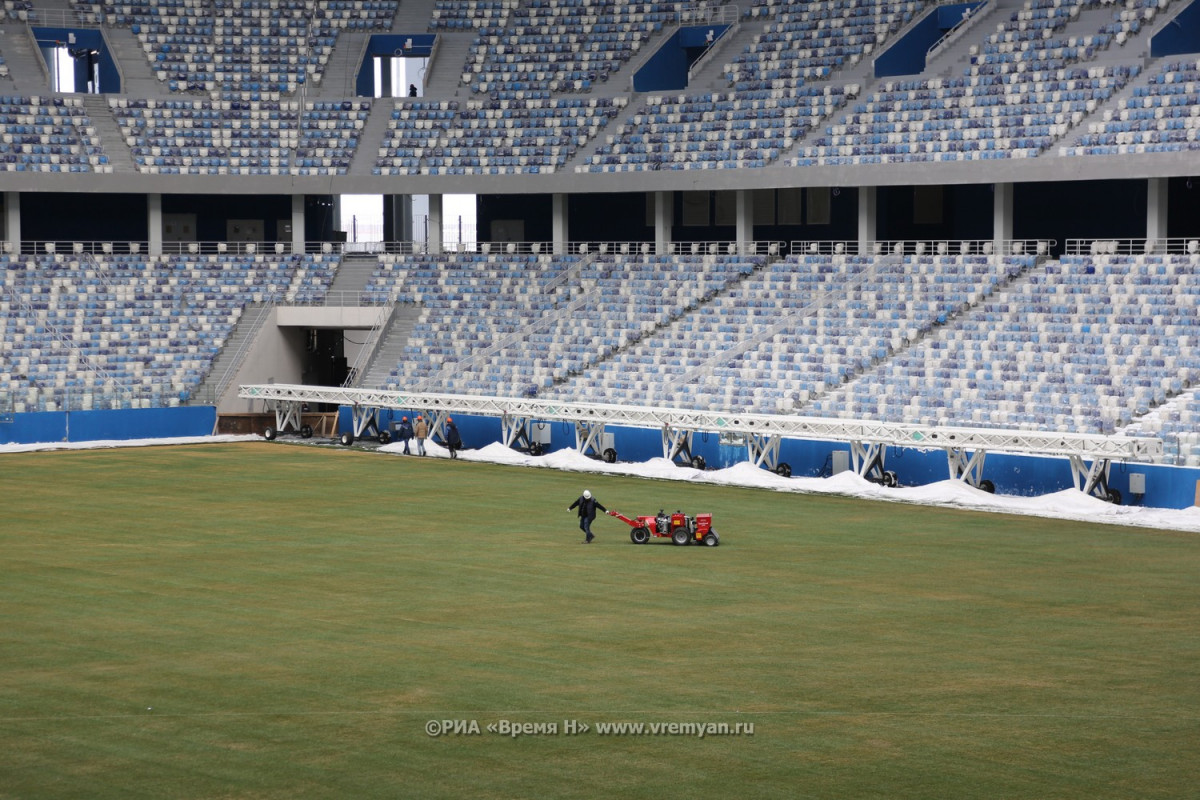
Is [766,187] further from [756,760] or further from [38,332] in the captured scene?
[756,760]

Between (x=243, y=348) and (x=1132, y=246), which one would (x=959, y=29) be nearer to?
(x=1132, y=246)

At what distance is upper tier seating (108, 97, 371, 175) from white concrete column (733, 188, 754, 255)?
16.0 meters

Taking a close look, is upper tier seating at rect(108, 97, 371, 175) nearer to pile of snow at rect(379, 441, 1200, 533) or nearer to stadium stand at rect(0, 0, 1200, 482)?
stadium stand at rect(0, 0, 1200, 482)

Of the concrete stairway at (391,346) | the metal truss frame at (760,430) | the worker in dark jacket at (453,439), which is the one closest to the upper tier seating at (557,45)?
the concrete stairway at (391,346)

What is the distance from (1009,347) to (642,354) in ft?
41.9

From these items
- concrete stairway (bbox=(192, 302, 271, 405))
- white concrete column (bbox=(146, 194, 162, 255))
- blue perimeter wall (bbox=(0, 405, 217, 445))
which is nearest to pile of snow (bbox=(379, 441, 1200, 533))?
blue perimeter wall (bbox=(0, 405, 217, 445))

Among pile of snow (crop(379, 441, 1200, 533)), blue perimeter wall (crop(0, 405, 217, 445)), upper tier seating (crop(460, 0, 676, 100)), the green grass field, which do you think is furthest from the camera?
upper tier seating (crop(460, 0, 676, 100))

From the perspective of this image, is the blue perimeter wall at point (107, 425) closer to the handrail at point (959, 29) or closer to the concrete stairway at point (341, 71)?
the concrete stairway at point (341, 71)

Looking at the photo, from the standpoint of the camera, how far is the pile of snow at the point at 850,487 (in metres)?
35.4

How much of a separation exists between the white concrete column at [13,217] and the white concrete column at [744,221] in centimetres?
2683

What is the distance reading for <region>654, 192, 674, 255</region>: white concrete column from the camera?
200 feet

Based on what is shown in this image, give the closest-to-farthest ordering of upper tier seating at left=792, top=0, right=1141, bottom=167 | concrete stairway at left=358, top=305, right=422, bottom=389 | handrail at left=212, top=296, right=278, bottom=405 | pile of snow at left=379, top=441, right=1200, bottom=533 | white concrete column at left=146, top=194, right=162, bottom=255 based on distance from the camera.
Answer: pile of snow at left=379, top=441, right=1200, bottom=533 → upper tier seating at left=792, top=0, right=1141, bottom=167 → handrail at left=212, top=296, right=278, bottom=405 → concrete stairway at left=358, top=305, right=422, bottom=389 → white concrete column at left=146, top=194, right=162, bottom=255

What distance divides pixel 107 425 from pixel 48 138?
14.8 metres

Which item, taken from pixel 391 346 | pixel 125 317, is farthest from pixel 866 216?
pixel 125 317
